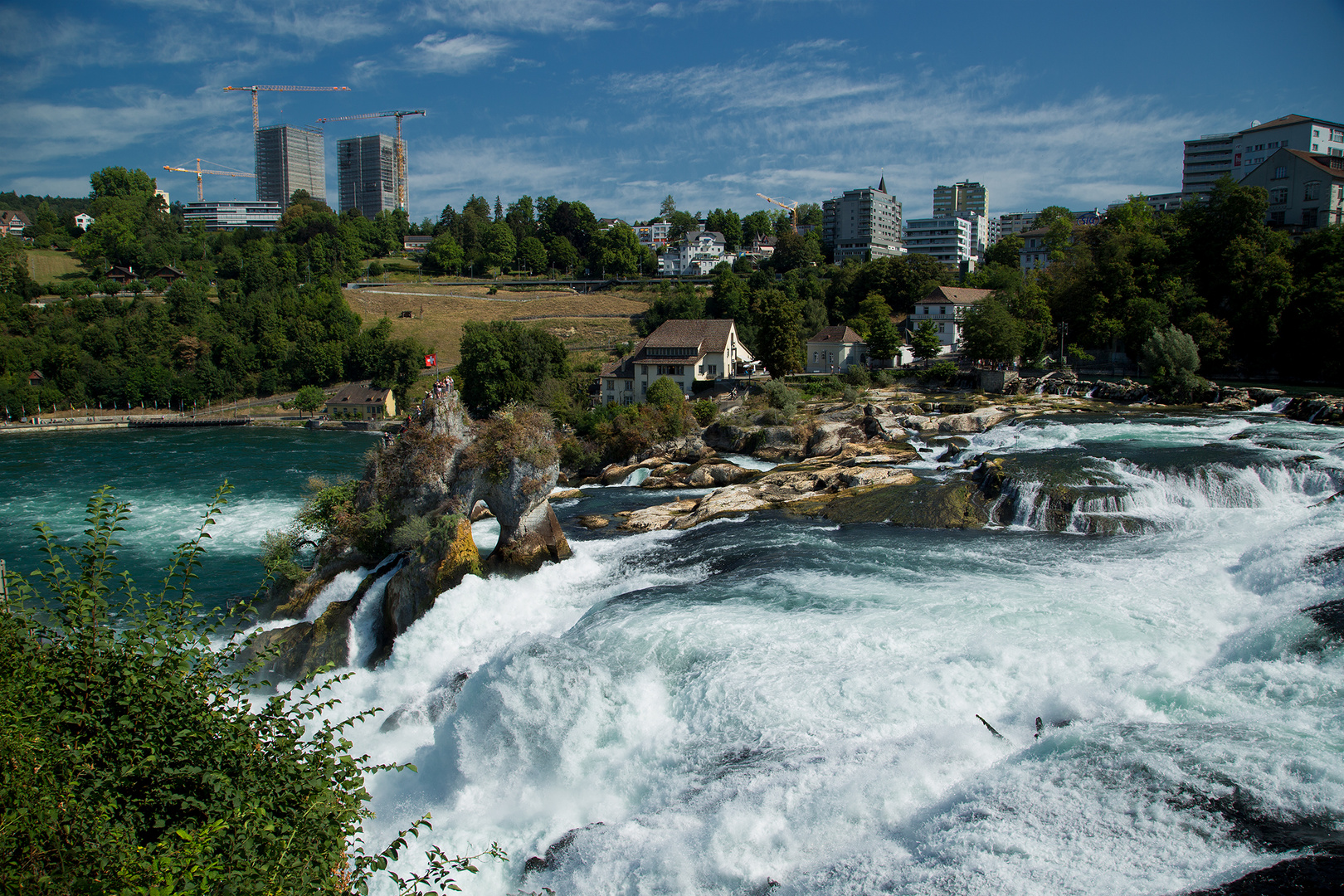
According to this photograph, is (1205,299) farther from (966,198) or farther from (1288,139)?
(966,198)

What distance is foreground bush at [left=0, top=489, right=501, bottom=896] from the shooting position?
5.09 meters

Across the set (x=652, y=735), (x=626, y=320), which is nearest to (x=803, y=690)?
(x=652, y=735)

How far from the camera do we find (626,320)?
103750 mm

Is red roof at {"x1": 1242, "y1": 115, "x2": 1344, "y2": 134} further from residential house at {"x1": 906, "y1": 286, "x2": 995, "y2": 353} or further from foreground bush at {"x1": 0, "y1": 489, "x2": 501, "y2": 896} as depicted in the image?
foreground bush at {"x1": 0, "y1": 489, "x2": 501, "y2": 896}

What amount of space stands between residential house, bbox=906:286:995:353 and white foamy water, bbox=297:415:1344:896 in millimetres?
49583

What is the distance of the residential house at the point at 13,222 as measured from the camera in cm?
15150

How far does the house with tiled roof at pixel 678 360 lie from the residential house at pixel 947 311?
2145cm

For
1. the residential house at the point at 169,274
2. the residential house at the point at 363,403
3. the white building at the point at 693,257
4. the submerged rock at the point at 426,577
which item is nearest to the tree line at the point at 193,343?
the residential house at the point at 363,403

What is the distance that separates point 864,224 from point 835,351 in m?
96.6

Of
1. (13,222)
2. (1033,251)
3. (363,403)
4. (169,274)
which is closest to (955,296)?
(1033,251)

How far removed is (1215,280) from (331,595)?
61941 mm

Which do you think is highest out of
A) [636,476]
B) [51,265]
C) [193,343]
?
[51,265]

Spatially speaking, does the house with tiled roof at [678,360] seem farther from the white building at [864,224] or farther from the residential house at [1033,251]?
the white building at [864,224]

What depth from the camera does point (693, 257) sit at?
14212cm
